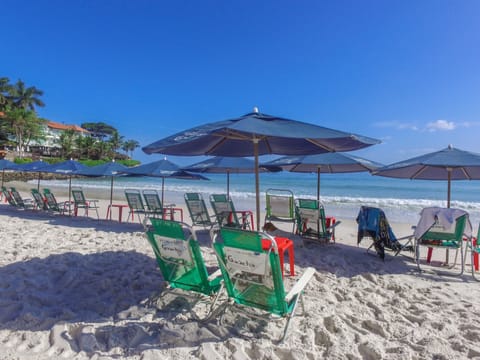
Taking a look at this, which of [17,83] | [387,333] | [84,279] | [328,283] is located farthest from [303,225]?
[17,83]

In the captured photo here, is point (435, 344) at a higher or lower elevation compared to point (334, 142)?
lower

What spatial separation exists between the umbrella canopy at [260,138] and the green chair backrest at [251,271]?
1018 millimetres

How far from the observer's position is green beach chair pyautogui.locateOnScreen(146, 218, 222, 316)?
2.51m

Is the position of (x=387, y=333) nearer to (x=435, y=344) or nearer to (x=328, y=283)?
(x=435, y=344)

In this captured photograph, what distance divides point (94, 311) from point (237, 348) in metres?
1.37

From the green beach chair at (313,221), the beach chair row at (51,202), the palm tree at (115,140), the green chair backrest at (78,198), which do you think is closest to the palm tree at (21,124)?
the palm tree at (115,140)

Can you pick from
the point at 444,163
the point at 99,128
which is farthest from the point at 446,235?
the point at 99,128

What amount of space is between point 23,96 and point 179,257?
60.8 metres

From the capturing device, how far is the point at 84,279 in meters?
3.32

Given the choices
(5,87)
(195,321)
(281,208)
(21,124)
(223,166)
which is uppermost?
(5,87)

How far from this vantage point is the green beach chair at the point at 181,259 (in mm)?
2512

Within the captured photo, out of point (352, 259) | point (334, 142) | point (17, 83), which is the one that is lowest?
point (352, 259)

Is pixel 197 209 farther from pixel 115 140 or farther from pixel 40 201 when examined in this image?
pixel 115 140

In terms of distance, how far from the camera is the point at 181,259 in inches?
102
